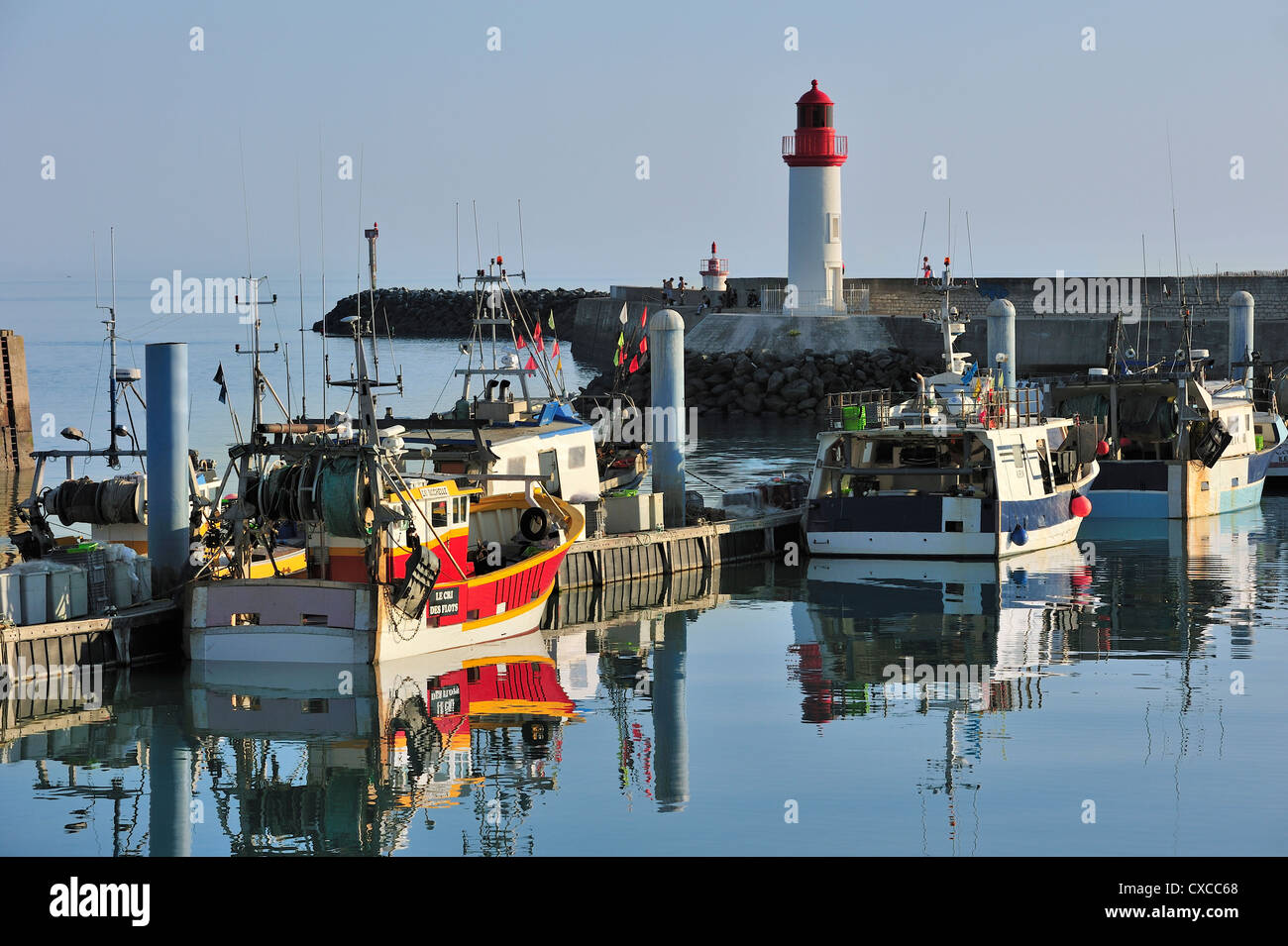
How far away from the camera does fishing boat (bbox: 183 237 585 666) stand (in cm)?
1944

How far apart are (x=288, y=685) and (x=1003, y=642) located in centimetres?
983

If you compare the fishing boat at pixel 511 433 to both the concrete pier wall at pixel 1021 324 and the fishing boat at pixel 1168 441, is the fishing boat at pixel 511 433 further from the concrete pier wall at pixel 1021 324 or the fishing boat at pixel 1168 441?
the concrete pier wall at pixel 1021 324

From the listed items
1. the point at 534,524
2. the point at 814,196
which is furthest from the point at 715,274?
the point at 534,524

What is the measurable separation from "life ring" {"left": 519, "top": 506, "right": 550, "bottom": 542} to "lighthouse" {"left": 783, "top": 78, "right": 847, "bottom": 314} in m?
39.2

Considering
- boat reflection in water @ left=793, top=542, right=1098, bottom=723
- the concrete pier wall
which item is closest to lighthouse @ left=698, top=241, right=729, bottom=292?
the concrete pier wall

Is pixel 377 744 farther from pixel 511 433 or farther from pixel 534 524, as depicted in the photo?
pixel 511 433

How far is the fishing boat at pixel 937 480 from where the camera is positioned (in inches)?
1143

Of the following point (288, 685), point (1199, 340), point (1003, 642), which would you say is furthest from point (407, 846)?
point (1199, 340)

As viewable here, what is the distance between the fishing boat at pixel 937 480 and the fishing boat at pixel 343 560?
9117 mm

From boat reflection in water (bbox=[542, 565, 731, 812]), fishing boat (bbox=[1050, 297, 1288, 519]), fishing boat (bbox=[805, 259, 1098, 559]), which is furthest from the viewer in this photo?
fishing boat (bbox=[1050, 297, 1288, 519])

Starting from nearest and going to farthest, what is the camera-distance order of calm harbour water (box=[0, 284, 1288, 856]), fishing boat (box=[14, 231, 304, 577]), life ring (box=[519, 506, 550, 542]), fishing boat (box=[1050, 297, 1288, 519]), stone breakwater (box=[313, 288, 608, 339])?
calm harbour water (box=[0, 284, 1288, 856]) → fishing boat (box=[14, 231, 304, 577]) → life ring (box=[519, 506, 550, 542]) → fishing boat (box=[1050, 297, 1288, 519]) → stone breakwater (box=[313, 288, 608, 339])

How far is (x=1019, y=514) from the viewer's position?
98.0 feet

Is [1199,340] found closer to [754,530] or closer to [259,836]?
[754,530]

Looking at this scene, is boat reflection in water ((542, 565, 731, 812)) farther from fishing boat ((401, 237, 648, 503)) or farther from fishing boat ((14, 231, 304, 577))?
fishing boat ((14, 231, 304, 577))
